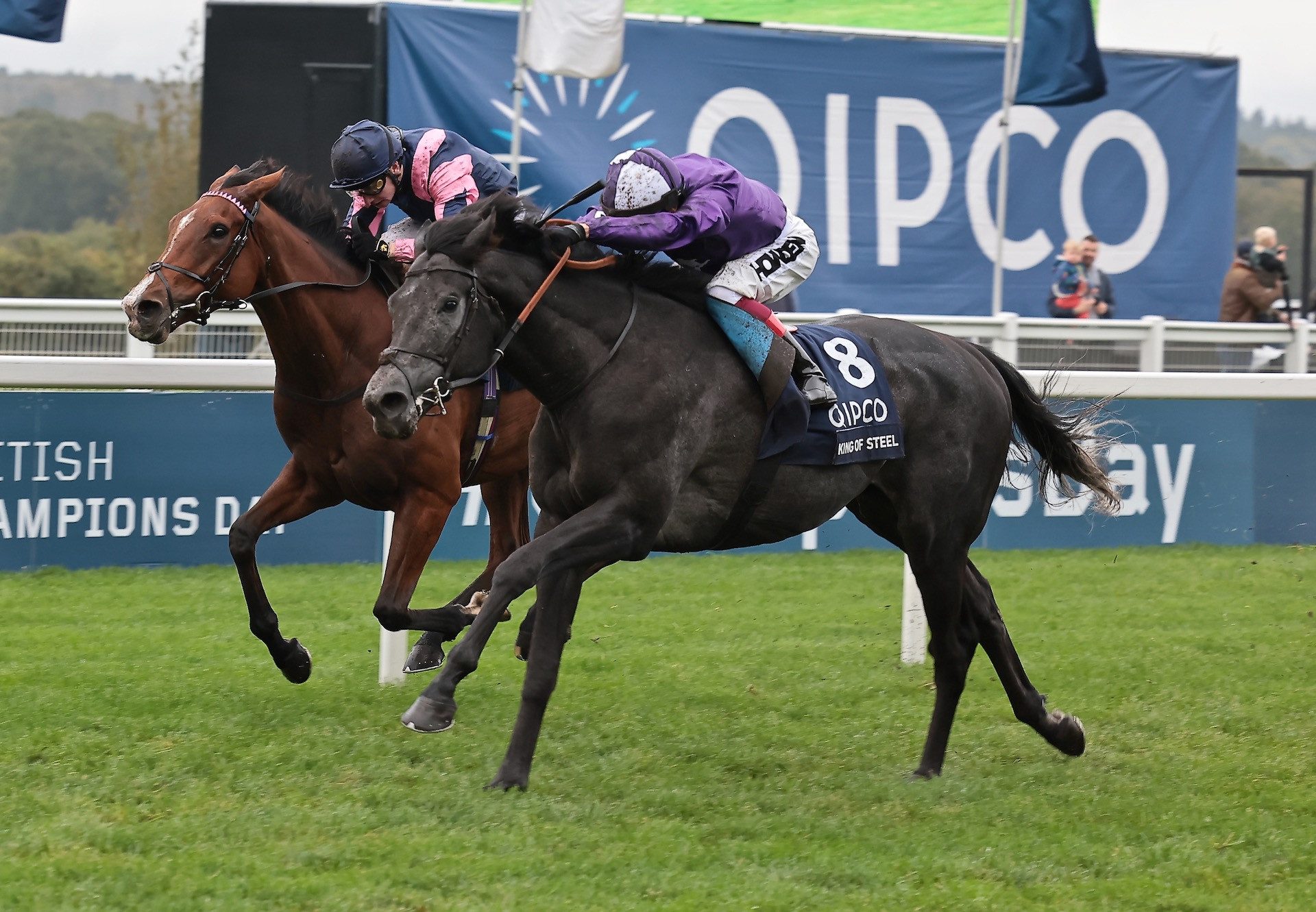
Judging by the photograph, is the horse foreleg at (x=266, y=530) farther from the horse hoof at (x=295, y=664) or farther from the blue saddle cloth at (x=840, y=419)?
the blue saddle cloth at (x=840, y=419)

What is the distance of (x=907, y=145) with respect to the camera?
14344mm

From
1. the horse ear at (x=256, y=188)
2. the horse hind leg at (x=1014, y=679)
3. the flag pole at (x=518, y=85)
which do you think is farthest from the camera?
the flag pole at (x=518, y=85)

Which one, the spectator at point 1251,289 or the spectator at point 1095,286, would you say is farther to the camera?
the spectator at point 1251,289

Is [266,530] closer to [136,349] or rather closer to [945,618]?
[945,618]

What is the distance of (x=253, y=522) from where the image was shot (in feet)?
18.8

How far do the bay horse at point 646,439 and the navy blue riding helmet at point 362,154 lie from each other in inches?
42.6

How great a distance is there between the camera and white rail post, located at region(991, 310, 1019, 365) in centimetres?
941

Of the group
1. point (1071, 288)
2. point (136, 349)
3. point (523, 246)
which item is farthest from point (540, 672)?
point (1071, 288)

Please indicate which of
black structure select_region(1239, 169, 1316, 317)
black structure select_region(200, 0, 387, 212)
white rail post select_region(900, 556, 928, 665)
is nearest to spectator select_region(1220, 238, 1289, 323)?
black structure select_region(1239, 169, 1316, 317)

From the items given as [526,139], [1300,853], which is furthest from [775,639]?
[526,139]

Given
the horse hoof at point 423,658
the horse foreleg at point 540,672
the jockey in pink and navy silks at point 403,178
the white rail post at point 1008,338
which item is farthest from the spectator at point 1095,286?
the horse foreleg at point 540,672

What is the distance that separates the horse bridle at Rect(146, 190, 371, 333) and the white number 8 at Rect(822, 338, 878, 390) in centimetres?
183

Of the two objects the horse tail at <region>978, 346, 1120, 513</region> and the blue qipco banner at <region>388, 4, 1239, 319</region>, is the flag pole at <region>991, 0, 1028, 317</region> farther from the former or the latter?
the horse tail at <region>978, 346, 1120, 513</region>

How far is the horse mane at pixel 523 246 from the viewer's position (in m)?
4.45
